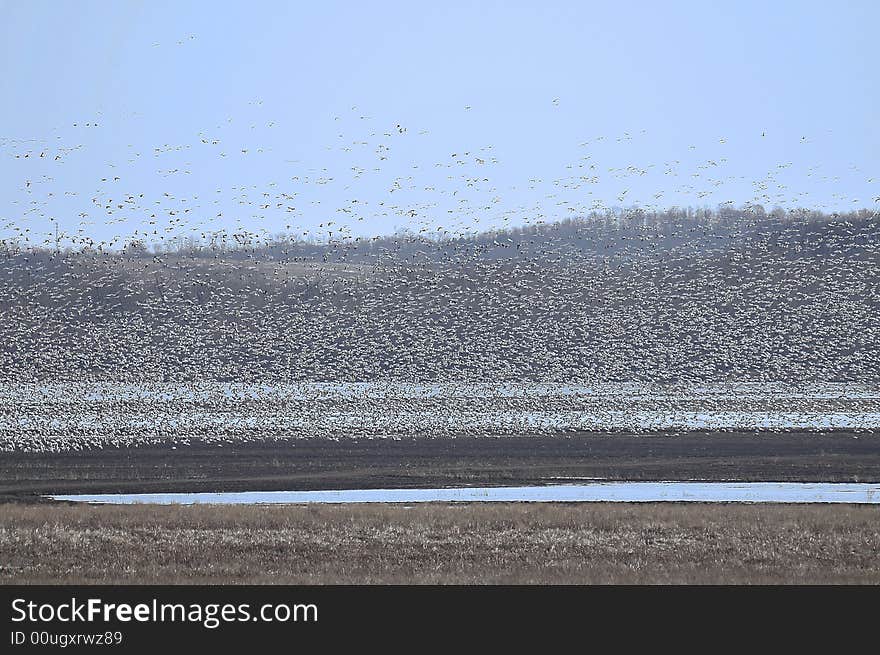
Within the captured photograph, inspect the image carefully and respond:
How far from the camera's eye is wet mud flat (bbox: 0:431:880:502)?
32.6 metres

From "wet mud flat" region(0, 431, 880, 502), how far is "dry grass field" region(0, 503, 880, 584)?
636 centimetres

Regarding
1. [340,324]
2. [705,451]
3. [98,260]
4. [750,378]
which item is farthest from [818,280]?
[98,260]

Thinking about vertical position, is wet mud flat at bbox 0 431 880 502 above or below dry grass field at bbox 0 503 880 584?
below

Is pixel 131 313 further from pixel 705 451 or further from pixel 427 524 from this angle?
pixel 427 524

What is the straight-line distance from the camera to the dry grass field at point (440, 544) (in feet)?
58.3

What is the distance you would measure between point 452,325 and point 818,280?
34519 mm

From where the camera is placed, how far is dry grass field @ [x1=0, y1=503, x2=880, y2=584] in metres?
17.8

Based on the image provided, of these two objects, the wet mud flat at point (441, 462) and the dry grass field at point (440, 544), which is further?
the wet mud flat at point (441, 462)

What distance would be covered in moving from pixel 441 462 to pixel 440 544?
52.2ft

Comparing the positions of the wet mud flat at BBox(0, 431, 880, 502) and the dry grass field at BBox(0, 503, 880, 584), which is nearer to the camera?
the dry grass field at BBox(0, 503, 880, 584)

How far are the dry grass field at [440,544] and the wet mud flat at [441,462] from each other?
6.36 metres

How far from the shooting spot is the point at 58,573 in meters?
17.7

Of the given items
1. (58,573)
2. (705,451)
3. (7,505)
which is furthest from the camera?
(705,451)

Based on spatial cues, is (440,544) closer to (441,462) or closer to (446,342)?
(441,462)
